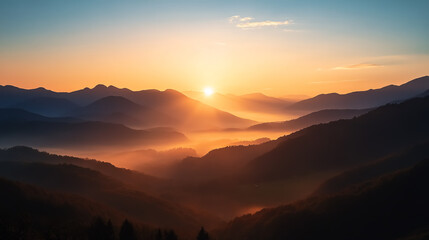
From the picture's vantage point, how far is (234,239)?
3804 inches

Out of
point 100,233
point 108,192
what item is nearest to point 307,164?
point 108,192

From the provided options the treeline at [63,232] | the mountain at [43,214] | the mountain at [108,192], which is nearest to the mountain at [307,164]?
the mountain at [108,192]

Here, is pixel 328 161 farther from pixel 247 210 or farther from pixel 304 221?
pixel 304 221

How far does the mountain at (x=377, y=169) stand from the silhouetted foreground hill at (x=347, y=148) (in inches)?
990

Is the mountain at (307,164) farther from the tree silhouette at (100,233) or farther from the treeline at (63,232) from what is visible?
the tree silhouette at (100,233)

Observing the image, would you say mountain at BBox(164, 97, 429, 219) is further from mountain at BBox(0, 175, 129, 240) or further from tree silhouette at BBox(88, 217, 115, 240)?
tree silhouette at BBox(88, 217, 115, 240)

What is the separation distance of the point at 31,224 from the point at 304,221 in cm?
6622

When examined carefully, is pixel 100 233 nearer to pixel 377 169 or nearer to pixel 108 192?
pixel 108 192

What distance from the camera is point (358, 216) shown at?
91000 mm

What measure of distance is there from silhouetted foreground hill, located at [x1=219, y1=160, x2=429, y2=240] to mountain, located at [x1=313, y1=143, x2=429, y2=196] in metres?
32.2

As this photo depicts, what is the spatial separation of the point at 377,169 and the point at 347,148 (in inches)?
1798

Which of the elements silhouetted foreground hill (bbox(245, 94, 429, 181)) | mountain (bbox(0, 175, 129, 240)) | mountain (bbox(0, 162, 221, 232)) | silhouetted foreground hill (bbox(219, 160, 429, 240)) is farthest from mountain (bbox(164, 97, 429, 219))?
mountain (bbox(0, 175, 129, 240))

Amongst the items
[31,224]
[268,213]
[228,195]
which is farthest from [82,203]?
[228,195]

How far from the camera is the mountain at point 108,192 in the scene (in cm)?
12281
